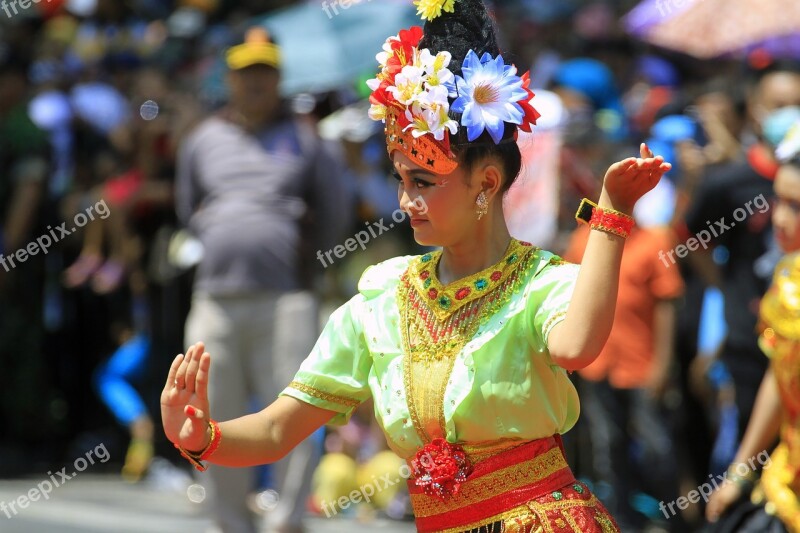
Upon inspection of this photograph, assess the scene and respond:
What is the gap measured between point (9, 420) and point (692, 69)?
5.53m

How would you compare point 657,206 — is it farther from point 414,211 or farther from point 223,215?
point 414,211

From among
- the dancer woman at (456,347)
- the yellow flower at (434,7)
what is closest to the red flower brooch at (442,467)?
the dancer woman at (456,347)

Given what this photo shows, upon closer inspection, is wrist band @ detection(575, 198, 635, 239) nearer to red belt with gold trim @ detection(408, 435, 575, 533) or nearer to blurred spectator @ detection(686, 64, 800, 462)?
red belt with gold trim @ detection(408, 435, 575, 533)

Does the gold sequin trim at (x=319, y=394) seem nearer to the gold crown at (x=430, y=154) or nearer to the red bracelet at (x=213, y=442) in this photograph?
the red bracelet at (x=213, y=442)

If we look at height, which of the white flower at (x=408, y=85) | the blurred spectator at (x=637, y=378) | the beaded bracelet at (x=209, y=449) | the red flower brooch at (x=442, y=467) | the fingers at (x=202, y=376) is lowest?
the blurred spectator at (x=637, y=378)

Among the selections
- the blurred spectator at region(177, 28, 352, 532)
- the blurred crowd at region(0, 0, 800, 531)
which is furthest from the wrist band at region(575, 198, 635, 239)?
the blurred spectator at region(177, 28, 352, 532)

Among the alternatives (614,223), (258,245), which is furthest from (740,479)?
(258,245)

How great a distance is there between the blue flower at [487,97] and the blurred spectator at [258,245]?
3816 millimetres

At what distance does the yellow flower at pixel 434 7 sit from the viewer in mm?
3385

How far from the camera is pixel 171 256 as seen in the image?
975 centimetres

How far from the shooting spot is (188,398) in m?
3.21

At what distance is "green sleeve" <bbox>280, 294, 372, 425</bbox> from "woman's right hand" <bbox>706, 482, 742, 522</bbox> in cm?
159

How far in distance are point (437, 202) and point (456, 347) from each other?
1.07 ft

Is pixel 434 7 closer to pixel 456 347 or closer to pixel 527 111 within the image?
pixel 527 111
